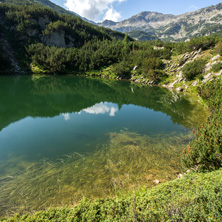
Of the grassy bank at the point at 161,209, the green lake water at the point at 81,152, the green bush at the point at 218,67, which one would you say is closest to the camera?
the grassy bank at the point at 161,209

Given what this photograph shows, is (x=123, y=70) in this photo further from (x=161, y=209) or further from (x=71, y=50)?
(x=161, y=209)

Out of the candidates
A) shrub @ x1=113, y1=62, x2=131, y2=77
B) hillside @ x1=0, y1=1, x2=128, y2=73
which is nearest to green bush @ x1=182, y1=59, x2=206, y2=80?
shrub @ x1=113, y1=62, x2=131, y2=77

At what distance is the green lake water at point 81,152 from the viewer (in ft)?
34.0

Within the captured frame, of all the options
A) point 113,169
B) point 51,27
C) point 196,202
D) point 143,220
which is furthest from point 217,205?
point 51,27

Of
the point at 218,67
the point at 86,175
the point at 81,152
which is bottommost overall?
the point at 81,152

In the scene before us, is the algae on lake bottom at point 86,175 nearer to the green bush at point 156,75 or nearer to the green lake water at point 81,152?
the green lake water at point 81,152

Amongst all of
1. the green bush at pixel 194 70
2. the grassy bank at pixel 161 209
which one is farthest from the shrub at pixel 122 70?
the grassy bank at pixel 161 209

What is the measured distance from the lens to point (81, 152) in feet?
50.8

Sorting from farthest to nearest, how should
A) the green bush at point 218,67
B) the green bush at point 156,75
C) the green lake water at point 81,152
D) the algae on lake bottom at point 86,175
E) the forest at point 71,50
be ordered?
1. the forest at point 71,50
2. the green bush at point 156,75
3. the green bush at point 218,67
4. the green lake water at point 81,152
5. the algae on lake bottom at point 86,175

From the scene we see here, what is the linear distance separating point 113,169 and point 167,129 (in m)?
12.7

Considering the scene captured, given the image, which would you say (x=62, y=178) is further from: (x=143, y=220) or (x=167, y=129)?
(x=167, y=129)

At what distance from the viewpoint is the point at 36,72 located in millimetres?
94312

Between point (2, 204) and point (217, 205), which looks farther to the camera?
point (2, 204)

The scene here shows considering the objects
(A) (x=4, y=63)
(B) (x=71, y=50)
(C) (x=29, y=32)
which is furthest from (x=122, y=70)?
(C) (x=29, y=32)
